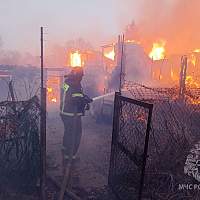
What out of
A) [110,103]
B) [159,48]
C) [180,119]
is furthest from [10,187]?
[159,48]

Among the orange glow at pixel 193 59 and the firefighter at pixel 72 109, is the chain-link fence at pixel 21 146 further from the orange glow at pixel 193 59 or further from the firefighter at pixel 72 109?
the orange glow at pixel 193 59

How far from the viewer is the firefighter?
20.9ft

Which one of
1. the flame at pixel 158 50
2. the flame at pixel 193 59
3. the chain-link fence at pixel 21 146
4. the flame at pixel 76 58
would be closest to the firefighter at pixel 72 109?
the chain-link fence at pixel 21 146

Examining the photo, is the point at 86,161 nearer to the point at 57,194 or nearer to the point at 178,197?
the point at 57,194

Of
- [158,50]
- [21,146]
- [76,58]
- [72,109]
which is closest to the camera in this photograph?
[21,146]

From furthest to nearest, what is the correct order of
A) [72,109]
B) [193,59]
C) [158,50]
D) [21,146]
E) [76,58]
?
1. [158,50]
2. [76,58]
3. [193,59]
4. [72,109]
5. [21,146]

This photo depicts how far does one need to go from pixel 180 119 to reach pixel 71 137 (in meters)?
4.12

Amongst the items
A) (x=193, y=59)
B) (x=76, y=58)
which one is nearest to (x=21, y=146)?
(x=193, y=59)

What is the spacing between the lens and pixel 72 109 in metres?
6.47

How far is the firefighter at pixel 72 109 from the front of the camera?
6383 millimetres

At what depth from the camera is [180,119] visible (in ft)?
28.6

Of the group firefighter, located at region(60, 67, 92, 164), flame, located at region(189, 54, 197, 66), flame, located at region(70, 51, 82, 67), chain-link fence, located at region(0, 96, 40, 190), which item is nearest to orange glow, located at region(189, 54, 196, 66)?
flame, located at region(189, 54, 197, 66)

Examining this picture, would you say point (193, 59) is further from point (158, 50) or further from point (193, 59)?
point (158, 50)

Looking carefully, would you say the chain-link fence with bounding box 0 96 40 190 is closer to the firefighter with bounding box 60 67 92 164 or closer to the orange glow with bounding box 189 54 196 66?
the firefighter with bounding box 60 67 92 164
